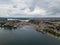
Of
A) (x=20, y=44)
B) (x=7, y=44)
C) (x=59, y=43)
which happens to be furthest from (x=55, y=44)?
(x=7, y=44)

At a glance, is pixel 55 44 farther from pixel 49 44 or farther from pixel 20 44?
pixel 20 44

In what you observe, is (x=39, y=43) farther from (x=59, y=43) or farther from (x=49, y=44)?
(x=59, y=43)

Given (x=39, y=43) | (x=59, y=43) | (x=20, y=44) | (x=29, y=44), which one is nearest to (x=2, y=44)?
(x=20, y=44)

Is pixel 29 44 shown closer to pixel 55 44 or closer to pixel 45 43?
pixel 45 43

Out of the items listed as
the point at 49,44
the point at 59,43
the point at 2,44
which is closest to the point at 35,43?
the point at 49,44

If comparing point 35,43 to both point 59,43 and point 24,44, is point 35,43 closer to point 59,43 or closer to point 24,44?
point 24,44

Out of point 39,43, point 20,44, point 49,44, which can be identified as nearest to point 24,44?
point 20,44

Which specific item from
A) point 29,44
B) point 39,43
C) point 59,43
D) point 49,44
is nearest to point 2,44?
point 29,44
